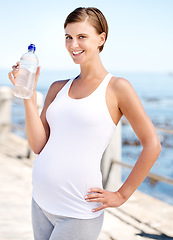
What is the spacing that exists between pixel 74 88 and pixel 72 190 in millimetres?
489

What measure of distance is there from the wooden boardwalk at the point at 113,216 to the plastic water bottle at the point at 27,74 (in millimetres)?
2343

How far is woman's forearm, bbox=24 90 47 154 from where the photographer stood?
1771mm

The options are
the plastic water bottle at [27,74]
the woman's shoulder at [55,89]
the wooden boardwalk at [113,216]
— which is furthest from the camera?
the wooden boardwalk at [113,216]

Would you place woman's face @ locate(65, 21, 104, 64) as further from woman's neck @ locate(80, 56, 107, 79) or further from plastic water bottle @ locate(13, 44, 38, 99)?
plastic water bottle @ locate(13, 44, 38, 99)

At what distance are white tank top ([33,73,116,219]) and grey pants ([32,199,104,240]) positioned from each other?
3cm

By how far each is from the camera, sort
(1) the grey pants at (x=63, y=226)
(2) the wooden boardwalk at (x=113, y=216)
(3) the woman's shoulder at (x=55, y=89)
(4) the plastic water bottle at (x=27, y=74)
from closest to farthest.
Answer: (1) the grey pants at (x=63, y=226) < (4) the plastic water bottle at (x=27, y=74) < (3) the woman's shoulder at (x=55, y=89) < (2) the wooden boardwalk at (x=113, y=216)

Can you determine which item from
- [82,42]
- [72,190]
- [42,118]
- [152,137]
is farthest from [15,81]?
[152,137]

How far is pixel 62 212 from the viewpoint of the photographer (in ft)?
5.34

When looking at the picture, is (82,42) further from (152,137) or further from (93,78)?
(152,137)

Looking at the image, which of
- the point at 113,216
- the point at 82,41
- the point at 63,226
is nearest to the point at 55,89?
the point at 82,41

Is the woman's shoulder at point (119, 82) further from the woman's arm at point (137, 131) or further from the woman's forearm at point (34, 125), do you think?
the woman's forearm at point (34, 125)

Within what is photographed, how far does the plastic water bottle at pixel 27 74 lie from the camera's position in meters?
1.74

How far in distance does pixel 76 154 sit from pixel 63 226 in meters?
0.32

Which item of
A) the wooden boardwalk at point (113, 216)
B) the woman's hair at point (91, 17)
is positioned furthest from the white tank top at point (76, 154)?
the wooden boardwalk at point (113, 216)
